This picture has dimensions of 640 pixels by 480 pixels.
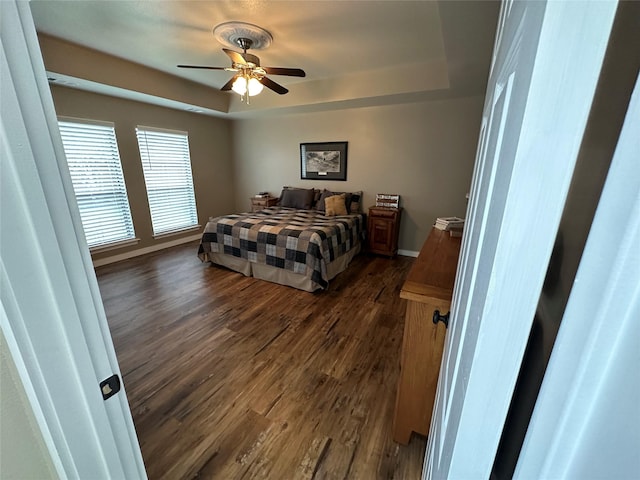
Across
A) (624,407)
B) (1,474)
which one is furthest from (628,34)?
(1,474)

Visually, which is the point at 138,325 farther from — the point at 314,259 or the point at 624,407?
the point at 624,407

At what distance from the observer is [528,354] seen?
57cm

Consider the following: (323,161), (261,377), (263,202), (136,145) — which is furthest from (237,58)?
(263,202)

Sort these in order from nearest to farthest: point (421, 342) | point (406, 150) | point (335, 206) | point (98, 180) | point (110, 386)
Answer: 1. point (110, 386)
2. point (421, 342)
3. point (98, 180)
4. point (406, 150)
5. point (335, 206)

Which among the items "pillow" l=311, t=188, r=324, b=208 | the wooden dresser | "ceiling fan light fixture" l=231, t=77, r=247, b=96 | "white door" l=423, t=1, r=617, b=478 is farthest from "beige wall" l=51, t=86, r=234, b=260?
"white door" l=423, t=1, r=617, b=478

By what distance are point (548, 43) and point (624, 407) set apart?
16.2 inches

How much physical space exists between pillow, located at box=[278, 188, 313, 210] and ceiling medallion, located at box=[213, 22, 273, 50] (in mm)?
2292

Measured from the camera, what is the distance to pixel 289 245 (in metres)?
3.03

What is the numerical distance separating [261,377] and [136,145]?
161 inches

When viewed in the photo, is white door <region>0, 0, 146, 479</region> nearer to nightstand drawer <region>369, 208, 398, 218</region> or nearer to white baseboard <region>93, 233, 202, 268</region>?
nightstand drawer <region>369, 208, 398, 218</region>

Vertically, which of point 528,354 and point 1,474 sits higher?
point 528,354

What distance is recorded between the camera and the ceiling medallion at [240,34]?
2325mm

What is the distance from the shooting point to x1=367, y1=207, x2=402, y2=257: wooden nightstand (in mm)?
4004

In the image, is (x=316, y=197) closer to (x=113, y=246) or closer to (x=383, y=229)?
(x=383, y=229)
